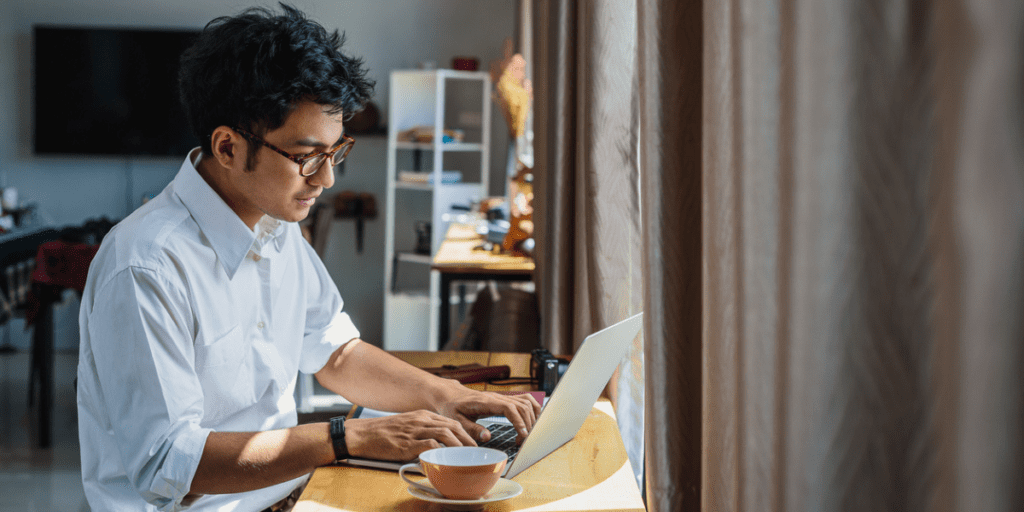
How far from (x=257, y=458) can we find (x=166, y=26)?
5393mm

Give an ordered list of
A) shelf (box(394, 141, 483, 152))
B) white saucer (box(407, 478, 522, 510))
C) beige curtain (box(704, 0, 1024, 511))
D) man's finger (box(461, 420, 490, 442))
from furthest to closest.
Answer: shelf (box(394, 141, 483, 152)) → man's finger (box(461, 420, 490, 442)) → white saucer (box(407, 478, 522, 510)) → beige curtain (box(704, 0, 1024, 511))

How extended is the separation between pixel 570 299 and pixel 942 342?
1.61m

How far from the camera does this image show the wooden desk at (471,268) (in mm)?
3111

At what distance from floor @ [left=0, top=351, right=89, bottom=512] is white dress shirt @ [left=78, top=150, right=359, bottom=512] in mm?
1857

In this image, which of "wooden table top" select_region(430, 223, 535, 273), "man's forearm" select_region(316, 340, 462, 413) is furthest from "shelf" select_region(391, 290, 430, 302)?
"man's forearm" select_region(316, 340, 462, 413)

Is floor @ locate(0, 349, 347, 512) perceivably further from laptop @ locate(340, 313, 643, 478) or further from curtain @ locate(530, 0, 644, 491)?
laptop @ locate(340, 313, 643, 478)

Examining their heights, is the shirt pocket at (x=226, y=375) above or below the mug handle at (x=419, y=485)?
above

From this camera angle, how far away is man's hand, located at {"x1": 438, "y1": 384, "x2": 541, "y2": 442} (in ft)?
3.97

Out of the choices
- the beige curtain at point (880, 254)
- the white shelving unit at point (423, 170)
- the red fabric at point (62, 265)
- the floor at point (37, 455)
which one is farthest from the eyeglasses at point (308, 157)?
the white shelving unit at point (423, 170)

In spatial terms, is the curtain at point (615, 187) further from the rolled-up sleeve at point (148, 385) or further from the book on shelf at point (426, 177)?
the book on shelf at point (426, 177)

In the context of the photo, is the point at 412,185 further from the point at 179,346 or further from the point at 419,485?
the point at 419,485

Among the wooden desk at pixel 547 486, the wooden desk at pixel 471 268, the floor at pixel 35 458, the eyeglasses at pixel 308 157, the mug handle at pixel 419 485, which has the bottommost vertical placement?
the floor at pixel 35 458

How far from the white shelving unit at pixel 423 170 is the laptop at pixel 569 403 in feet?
13.2

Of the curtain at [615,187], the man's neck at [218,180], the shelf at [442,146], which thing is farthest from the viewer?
the shelf at [442,146]
